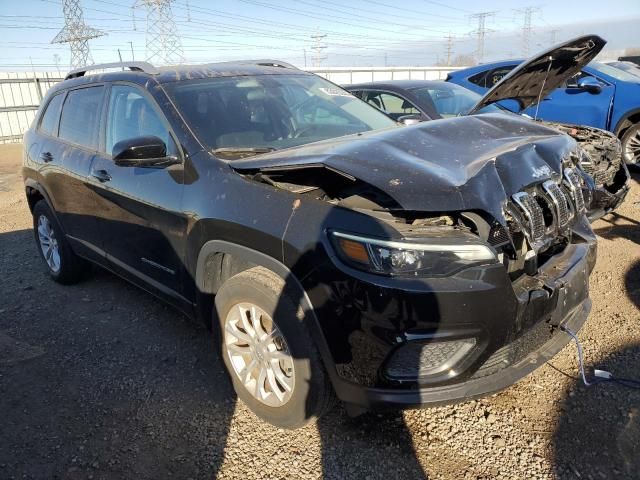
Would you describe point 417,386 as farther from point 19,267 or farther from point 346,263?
point 19,267

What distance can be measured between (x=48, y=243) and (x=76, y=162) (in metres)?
1.34

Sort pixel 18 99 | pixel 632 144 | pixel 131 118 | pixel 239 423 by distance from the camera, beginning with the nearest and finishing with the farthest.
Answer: pixel 239 423 → pixel 131 118 → pixel 632 144 → pixel 18 99

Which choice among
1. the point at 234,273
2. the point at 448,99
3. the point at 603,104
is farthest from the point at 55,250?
the point at 603,104

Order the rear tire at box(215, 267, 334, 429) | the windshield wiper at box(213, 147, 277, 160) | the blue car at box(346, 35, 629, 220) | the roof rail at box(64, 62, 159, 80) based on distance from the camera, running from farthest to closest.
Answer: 1. the blue car at box(346, 35, 629, 220)
2. the roof rail at box(64, 62, 159, 80)
3. the windshield wiper at box(213, 147, 277, 160)
4. the rear tire at box(215, 267, 334, 429)

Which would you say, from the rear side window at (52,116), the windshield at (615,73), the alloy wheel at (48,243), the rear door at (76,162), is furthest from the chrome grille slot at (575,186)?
the windshield at (615,73)

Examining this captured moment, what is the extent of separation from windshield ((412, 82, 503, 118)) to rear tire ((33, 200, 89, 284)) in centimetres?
435

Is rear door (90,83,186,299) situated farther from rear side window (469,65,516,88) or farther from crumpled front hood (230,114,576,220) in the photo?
rear side window (469,65,516,88)

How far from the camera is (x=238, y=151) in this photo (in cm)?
292

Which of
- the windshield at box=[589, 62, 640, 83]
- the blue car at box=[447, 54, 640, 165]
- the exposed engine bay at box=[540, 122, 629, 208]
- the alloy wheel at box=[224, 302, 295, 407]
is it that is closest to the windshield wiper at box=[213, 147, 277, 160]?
the alloy wheel at box=[224, 302, 295, 407]

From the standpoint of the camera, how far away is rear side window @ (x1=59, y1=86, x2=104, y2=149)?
12.5 ft

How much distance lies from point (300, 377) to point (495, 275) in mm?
976

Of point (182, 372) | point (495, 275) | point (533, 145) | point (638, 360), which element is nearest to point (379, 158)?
point (495, 275)

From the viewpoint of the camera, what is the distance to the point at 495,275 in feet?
6.80

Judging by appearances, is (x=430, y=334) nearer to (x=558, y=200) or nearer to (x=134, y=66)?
(x=558, y=200)
